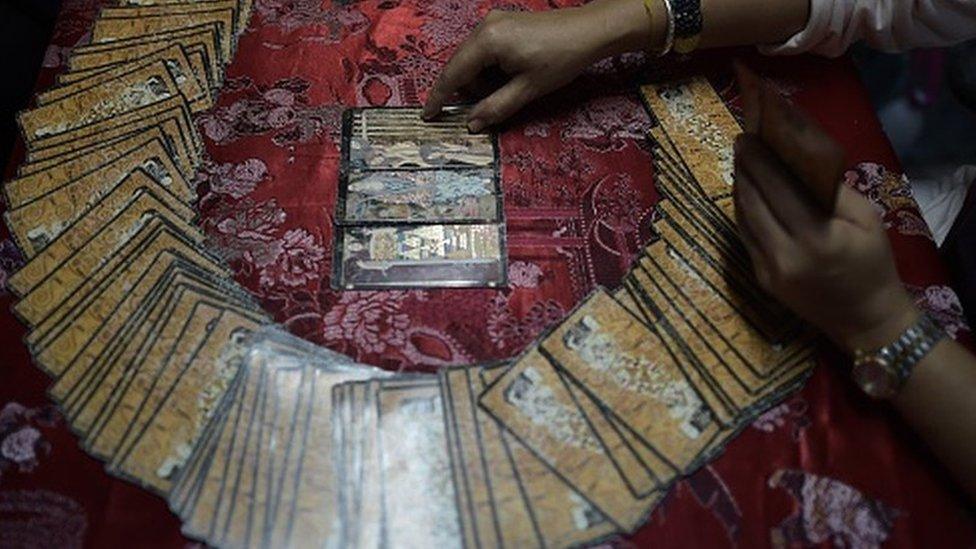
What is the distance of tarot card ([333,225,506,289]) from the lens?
1.07m

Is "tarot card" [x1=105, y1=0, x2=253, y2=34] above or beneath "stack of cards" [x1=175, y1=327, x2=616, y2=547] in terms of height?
above

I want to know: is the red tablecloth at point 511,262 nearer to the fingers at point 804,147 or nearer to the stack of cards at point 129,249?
the stack of cards at point 129,249

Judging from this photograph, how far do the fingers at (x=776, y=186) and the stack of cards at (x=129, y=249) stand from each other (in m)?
0.55

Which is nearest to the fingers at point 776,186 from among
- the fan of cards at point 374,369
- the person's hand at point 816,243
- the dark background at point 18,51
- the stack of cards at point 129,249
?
the person's hand at point 816,243

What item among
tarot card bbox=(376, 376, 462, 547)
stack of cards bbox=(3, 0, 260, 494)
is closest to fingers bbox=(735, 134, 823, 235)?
tarot card bbox=(376, 376, 462, 547)

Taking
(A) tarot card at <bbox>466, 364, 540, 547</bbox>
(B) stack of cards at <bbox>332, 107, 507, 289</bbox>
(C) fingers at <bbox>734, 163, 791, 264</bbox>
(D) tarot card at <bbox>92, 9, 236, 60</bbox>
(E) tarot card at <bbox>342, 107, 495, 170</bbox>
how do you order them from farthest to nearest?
(D) tarot card at <bbox>92, 9, 236, 60</bbox> < (E) tarot card at <bbox>342, 107, 495, 170</bbox> < (B) stack of cards at <bbox>332, 107, 507, 289</bbox> < (C) fingers at <bbox>734, 163, 791, 264</bbox> < (A) tarot card at <bbox>466, 364, 540, 547</bbox>

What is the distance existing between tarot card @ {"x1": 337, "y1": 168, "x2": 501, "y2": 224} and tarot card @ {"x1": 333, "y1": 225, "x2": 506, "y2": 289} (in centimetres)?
2

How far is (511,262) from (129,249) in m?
0.44

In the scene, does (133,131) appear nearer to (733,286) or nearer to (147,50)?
(147,50)

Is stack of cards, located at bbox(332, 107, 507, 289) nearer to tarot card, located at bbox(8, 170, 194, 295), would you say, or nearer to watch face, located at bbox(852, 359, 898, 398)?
tarot card, located at bbox(8, 170, 194, 295)

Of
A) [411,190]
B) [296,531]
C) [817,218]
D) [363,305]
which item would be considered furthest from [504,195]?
[296,531]

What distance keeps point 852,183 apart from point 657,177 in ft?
0.81

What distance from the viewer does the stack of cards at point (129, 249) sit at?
37.5 inches

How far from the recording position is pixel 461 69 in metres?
1.22
